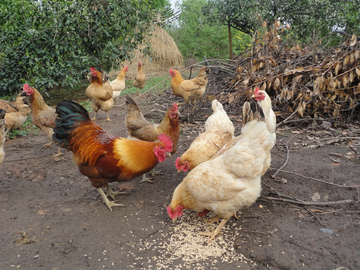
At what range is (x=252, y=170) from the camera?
2.57 m

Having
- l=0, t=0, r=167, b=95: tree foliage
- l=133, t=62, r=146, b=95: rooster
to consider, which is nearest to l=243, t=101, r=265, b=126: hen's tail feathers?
l=0, t=0, r=167, b=95: tree foliage

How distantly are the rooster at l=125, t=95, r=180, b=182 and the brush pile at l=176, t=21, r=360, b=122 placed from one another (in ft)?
7.18

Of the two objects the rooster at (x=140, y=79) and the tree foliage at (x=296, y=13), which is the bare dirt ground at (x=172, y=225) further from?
the tree foliage at (x=296, y=13)

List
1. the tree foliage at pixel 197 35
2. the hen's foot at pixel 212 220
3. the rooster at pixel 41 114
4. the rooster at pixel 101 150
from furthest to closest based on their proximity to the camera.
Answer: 1. the tree foliage at pixel 197 35
2. the rooster at pixel 41 114
3. the rooster at pixel 101 150
4. the hen's foot at pixel 212 220

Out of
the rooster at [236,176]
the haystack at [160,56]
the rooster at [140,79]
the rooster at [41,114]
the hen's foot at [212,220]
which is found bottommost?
the hen's foot at [212,220]

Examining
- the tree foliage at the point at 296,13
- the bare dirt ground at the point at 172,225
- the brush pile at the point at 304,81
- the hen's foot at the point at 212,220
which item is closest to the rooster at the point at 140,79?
the brush pile at the point at 304,81

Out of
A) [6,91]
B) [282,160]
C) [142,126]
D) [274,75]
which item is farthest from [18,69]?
[282,160]

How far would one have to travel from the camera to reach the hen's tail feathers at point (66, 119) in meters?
3.37

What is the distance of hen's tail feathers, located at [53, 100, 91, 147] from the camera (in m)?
3.37

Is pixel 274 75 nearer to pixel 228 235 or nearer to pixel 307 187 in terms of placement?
pixel 307 187

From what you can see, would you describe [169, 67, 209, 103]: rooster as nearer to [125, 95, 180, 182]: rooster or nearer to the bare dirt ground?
[125, 95, 180, 182]: rooster

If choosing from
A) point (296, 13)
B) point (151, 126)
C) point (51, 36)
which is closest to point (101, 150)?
point (151, 126)

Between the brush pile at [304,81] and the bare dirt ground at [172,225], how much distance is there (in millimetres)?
1582

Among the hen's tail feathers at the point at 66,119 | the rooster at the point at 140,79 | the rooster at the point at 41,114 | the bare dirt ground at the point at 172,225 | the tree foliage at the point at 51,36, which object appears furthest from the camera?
the rooster at the point at 140,79
